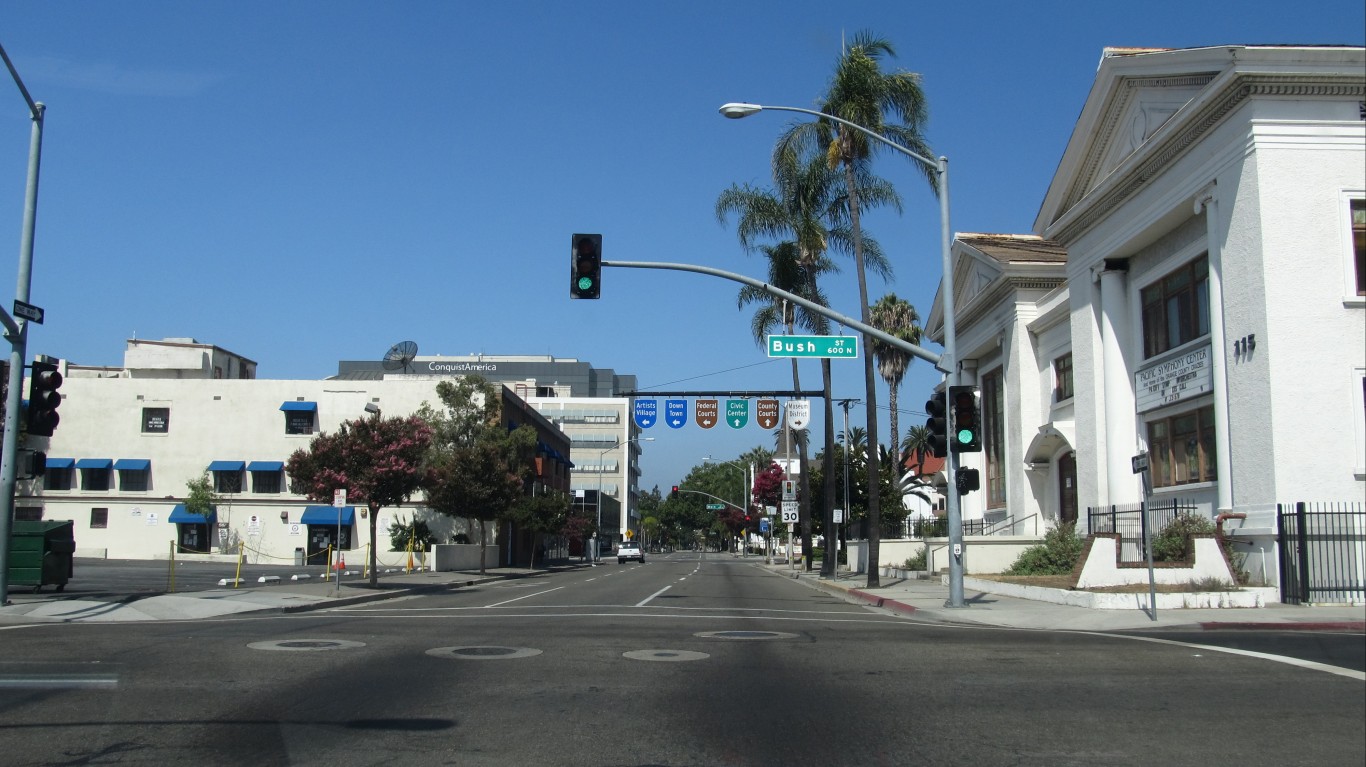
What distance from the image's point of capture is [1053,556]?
2866 cm

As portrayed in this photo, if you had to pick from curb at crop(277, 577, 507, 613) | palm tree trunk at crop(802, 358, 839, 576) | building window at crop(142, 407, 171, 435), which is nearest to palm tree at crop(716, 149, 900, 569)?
palm tree trunk at crop(802, 358, 839, 576)

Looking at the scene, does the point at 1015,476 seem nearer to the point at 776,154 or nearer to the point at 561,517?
the point at 776,154

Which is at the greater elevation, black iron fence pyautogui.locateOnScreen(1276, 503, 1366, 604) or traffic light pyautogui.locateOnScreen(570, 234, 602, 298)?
traffic light pyautogui.locateOnScreen(570, 234, 602, 298)

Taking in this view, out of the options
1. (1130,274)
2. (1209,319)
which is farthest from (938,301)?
(1209,319)

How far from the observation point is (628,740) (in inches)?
317

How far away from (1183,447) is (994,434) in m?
14.5

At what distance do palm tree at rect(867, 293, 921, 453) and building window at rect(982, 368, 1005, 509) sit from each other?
53.9 feet

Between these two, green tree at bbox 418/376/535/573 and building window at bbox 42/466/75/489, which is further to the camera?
building window at bbox 42/466/75/489

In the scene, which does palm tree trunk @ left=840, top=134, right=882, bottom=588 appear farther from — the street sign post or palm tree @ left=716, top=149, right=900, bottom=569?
the street sign post

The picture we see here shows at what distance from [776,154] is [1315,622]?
74.6ft

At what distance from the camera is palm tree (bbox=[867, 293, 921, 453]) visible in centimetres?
5872

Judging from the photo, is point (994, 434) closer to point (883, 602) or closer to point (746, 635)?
point (883, 602)

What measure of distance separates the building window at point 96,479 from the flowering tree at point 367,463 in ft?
85.6

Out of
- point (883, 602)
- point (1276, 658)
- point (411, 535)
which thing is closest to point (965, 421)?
point (883, 602)
